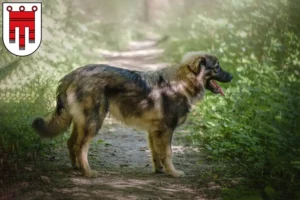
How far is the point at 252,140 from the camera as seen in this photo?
5863 mm

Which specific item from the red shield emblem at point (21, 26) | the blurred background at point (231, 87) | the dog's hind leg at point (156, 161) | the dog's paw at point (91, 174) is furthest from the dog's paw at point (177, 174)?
the red shield emblem at point (21, 26)

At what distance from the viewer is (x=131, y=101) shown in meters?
5.38

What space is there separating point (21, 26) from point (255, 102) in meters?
4.35

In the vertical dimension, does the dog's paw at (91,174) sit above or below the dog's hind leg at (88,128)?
below

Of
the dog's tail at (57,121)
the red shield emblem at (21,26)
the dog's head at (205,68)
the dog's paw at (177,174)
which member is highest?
the red shield emblem at (21,26)

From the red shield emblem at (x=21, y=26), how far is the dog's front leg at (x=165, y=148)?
82.4 inches

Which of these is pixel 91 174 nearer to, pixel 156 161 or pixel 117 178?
pixel 117 178

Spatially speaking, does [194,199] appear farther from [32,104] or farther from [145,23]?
[145,23]

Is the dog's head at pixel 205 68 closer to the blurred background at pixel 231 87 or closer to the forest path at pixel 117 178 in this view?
the blurred background at pixel 231 87

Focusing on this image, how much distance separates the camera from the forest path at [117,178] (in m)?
4.42

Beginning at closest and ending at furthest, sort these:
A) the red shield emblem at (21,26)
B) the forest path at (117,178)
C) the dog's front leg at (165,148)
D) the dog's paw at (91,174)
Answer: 1. the forest path at (117,178)
2. the dog's paw at (91,174)
3. the red shield emblem at (21,26)
4. the dog's front leg at (165,148)

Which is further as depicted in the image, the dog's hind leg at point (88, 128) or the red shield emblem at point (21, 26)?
the red shield emblem at point (21, 26)

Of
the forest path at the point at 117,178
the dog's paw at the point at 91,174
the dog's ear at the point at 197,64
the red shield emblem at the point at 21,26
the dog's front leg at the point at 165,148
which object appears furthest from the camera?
the dog's ear at the point at 197,64

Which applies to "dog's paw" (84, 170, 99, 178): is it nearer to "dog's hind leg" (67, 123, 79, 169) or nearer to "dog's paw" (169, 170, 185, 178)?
"dog's hind leg" (67, 123, 79, 169)
